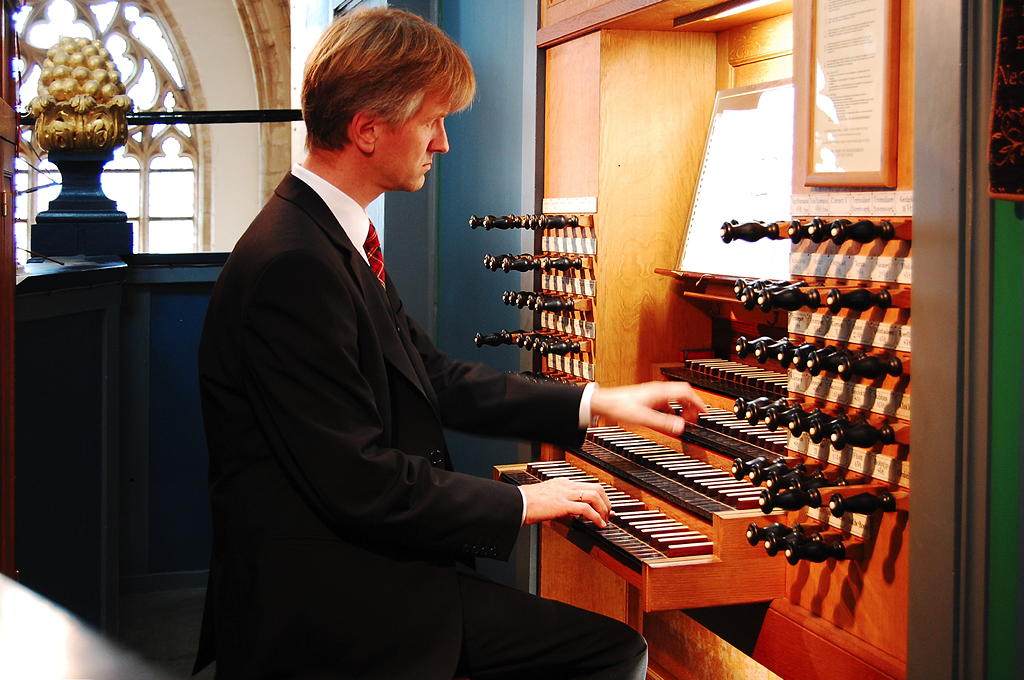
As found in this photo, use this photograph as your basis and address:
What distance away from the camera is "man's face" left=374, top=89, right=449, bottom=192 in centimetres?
231

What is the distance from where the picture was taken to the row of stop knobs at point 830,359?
2.23 m

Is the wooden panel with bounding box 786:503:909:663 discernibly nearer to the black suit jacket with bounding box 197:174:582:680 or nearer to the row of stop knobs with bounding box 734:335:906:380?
the row of stop knobs with bounding box 734:335:906:380

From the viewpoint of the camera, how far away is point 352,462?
2.01 metres

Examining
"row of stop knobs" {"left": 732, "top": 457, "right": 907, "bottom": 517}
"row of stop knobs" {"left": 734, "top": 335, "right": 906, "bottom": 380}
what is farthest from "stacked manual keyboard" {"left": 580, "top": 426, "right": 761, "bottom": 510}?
"row of stop knobs" {"left": 734, "top": 335, "right": 906, "bottom": 380}

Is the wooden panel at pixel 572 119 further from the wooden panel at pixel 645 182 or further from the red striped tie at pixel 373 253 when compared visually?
the red striped tie at pixel 373 253

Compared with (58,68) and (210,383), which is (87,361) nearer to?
(58,68)

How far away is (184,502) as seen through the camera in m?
5.63

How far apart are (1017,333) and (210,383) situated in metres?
1.42

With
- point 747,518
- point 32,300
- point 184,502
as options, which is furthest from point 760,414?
point 184,502

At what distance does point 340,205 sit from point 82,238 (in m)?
3.71

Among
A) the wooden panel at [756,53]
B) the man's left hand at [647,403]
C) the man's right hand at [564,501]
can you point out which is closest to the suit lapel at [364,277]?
the man's right hand at [564,501]

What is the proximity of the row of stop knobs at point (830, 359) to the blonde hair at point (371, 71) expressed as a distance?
856mm

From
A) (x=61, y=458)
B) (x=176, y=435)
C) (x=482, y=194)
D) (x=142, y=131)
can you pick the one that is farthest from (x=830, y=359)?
(x=142, y=131)

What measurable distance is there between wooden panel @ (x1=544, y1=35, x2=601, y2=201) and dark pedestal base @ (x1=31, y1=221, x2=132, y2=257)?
2625 mm
